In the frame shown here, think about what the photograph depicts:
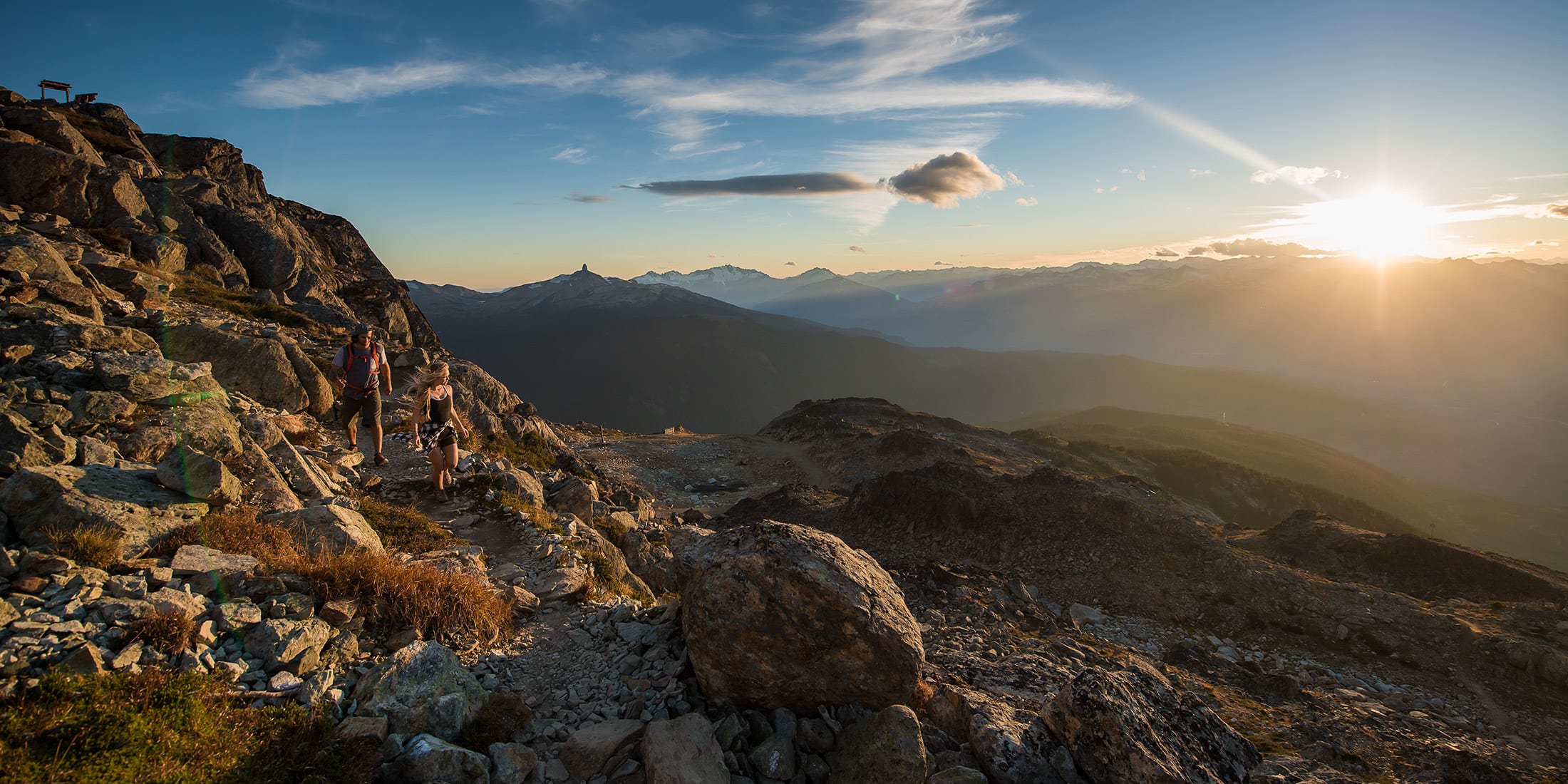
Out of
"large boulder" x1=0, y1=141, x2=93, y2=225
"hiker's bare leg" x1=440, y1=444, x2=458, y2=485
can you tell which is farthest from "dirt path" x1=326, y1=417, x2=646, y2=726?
"large boulder" x1=0, y1=141, x2=93, y2=225

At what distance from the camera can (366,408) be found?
1303 centimetres

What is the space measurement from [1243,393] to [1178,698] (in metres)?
201

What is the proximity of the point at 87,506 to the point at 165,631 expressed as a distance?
88.9 inches

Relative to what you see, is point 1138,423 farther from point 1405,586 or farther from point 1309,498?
point 1405,586

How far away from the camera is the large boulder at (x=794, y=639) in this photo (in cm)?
614

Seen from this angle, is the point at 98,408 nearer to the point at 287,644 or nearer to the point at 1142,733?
the point at 287,644

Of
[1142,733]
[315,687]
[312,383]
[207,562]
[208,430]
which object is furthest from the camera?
[312,383]

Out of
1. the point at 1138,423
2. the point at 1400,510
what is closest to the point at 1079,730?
the point at 1400,510

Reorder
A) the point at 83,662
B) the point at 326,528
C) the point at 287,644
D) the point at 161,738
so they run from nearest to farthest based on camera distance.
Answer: the point at 161,738 → the point at 83,662 → the point at 287,644 → the point at 326,528

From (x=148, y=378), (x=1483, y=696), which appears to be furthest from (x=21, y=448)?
(x=1483, y=696)

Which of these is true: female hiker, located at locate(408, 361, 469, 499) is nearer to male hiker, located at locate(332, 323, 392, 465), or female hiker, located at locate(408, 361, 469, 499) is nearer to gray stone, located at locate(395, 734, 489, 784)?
male hiker, located at locate(332, 323, 392, 465)

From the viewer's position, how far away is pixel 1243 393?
545ft

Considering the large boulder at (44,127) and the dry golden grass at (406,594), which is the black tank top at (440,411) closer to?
the dry golden grass at (406,594)

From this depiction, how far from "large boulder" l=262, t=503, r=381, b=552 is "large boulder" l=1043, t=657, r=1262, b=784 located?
27.7ft
